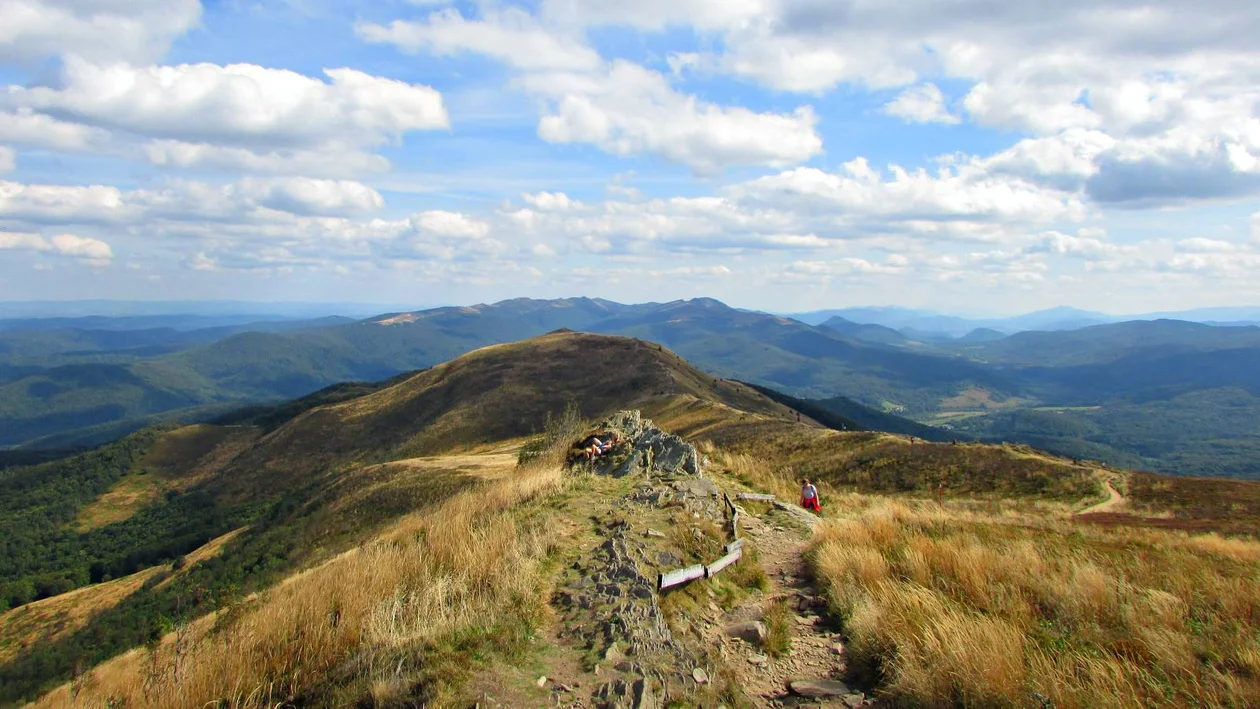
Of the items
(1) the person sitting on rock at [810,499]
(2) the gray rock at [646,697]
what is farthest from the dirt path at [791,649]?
(1) the person sitting on rock at [810,499]

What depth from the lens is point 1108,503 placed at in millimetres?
33438

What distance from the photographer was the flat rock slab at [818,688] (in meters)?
6.25

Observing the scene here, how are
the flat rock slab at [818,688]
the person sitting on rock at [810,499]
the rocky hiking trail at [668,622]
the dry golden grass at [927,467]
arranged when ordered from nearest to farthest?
1. the rocky hiking trail at [668,622]
2. the flat rock slab at [818,688]
3. the person sitting on rock at [810,499]
4. the dry golden grass at [927,467]

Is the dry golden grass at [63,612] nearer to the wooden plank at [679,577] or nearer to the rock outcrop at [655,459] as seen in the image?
the rock outcrop at [655,459]

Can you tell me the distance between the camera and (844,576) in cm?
896

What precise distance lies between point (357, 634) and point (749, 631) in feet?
15.1

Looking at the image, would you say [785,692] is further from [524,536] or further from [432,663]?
[524,536]

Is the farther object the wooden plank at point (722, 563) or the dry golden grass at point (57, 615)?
the dry golden grass at point (57, 615)

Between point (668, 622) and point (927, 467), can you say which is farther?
point (927, 467)

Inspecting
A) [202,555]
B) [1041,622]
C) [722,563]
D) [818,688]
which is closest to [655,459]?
[722,563]

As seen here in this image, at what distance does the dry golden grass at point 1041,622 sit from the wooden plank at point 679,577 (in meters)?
1.91

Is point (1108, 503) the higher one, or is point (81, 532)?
point (1108, 503)

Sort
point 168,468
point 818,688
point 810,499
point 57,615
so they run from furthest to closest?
point 168,468 < point 57,615 < point 810,499 < point 818,688

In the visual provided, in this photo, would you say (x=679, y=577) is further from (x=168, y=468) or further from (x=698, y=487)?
(x=168, y=468)
